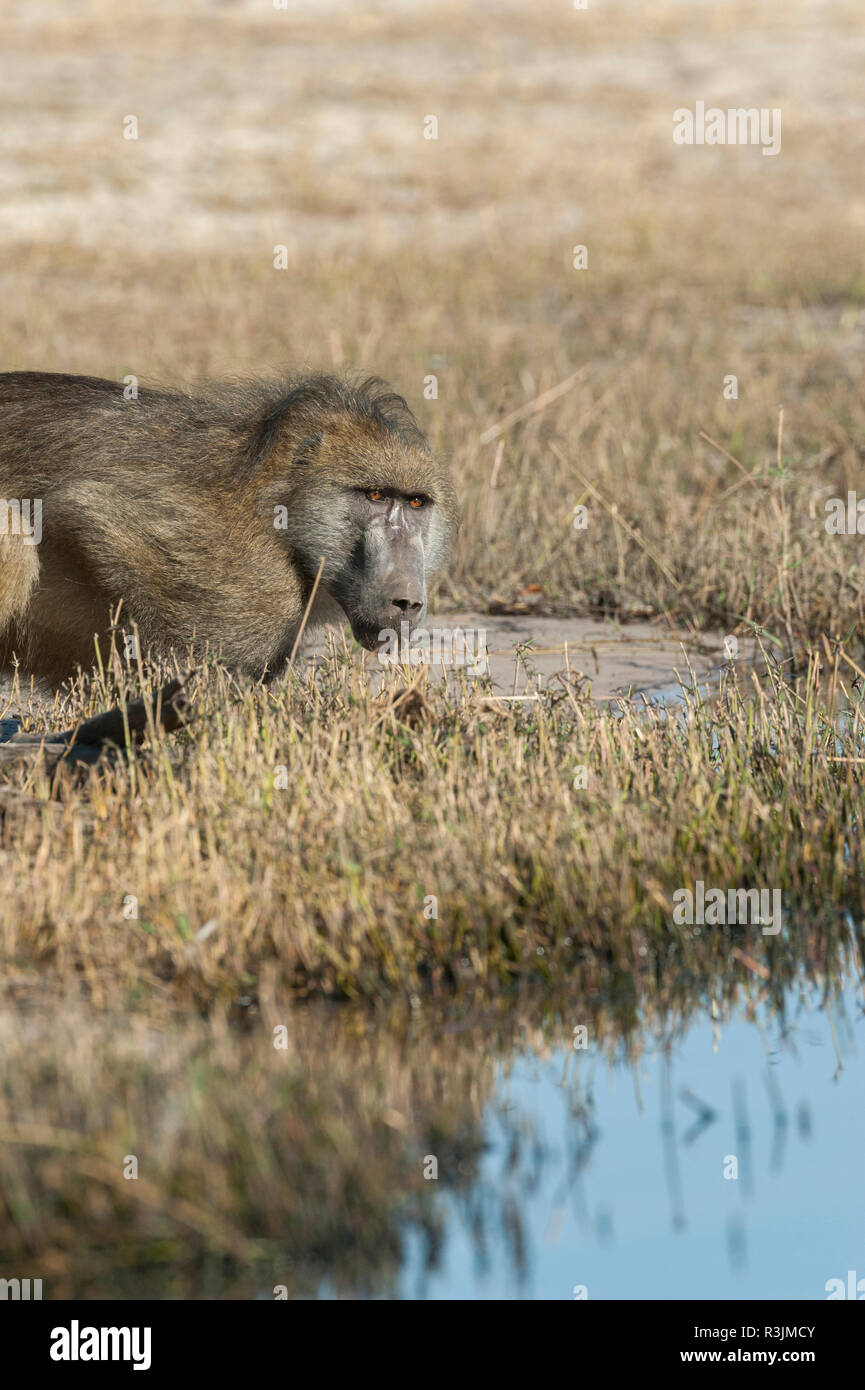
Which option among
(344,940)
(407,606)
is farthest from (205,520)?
(344,940)

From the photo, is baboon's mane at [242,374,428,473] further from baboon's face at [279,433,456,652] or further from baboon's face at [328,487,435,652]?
baboon's face at [328,487,435,652]

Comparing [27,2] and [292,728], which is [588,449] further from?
[27,2]

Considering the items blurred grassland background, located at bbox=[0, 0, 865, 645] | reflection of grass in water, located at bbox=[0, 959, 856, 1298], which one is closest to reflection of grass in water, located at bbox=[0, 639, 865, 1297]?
reflection of grass in water, located at bbox=[0, 959, 856, 1298]

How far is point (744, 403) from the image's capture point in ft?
44.3

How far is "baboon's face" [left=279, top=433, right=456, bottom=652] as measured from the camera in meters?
6.89

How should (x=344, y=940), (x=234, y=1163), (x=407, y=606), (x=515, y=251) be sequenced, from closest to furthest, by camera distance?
(x=234, y=1163) → (x=344, y=940) → (x=407, y=606) → (x=515, y=251)

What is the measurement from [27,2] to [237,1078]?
46118 millimetres

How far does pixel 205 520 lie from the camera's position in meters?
6.84

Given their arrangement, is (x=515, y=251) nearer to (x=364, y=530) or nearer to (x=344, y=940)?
(x=364, y=530)

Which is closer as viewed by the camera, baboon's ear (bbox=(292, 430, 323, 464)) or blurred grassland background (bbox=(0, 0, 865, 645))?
baboon's ear (bbox=(292, 430, 323, 464))

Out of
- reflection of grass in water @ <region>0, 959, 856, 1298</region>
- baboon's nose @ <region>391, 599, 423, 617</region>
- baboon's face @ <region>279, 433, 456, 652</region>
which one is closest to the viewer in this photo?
reflection of grass in water @ <region>0, 959, 856, 1298</region>

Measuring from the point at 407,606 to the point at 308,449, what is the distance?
0.73 meters

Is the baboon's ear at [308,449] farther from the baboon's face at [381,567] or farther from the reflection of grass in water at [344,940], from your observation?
the reflection of grass in water at [344,940]

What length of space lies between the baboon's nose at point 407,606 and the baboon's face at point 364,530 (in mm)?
37
